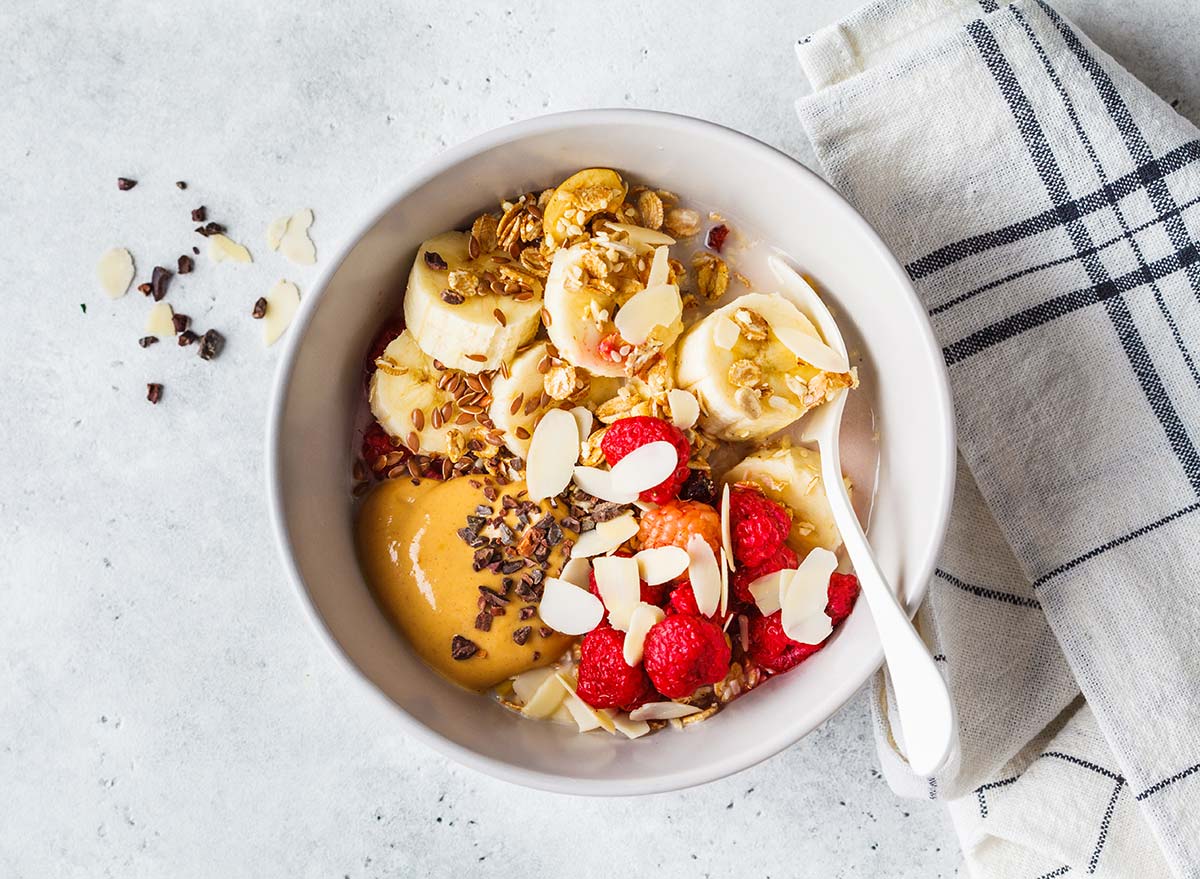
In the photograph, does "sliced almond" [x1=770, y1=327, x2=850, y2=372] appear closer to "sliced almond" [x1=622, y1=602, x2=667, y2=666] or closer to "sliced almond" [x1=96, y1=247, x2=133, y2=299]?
"sliced almond" [x1=622, y1=602, x2=667, y2=666]

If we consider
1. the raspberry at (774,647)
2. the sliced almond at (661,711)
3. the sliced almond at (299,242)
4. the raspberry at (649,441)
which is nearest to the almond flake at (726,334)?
the raspberry at (649,441)

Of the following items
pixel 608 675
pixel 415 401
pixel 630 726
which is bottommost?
pixel 630 726

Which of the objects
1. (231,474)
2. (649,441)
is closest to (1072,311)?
(649,441)

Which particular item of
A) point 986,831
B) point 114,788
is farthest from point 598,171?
point 114,788

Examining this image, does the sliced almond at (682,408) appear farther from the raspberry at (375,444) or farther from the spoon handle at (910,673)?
the raspberry at (375,444)

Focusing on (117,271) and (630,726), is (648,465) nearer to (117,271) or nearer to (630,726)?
(630,726)

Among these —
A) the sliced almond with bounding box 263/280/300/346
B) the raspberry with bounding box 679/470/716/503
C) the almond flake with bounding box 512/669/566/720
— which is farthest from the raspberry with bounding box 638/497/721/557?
the sliced almond with bounding box 263/280/300/346

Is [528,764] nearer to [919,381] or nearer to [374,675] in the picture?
[374,675]
